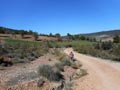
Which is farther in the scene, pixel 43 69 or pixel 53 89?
pixel 43 69

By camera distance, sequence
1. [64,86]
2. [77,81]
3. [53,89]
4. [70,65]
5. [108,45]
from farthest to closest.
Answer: [108,45] → [70,65] → [77,81] → [64,86] → [53,89]

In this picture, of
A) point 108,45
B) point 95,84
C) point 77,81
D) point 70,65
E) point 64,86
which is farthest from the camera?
point 108,45

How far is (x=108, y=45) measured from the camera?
6141cm

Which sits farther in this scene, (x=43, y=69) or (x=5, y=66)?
(x=5, y=66)

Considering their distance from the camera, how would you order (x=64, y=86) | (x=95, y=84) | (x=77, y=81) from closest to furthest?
(x=64, y=86)
(x=95, y=84)
(x=77, y=81)

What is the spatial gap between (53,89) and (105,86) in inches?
145

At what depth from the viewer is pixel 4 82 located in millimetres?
14570

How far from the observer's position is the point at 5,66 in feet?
71.7

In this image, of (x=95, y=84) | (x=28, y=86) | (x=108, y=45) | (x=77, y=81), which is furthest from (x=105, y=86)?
(x=108, y=45)

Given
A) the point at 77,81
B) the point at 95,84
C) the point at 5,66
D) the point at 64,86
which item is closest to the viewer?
the point at 64,86

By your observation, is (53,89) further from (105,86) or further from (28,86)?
(105,86)

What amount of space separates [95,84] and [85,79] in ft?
6.58

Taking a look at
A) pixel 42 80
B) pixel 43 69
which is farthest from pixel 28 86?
pixel 43 69

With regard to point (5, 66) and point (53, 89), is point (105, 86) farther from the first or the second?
point (5, 66)
